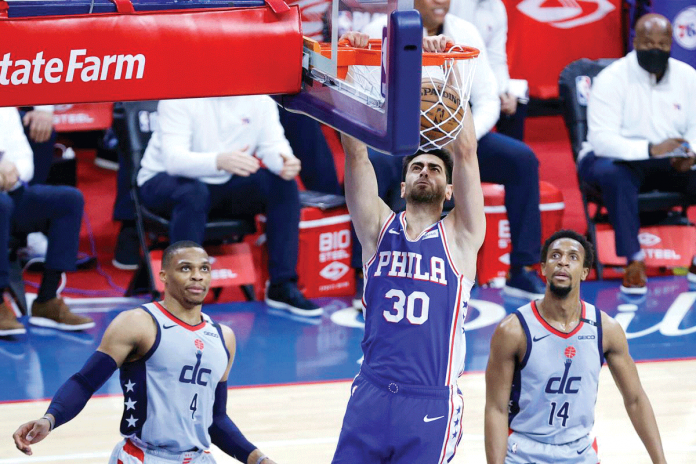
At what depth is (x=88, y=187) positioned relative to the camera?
9664 millimetres

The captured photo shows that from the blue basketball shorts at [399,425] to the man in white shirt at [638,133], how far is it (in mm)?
4277

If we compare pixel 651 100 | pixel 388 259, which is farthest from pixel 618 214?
pixel 388 259

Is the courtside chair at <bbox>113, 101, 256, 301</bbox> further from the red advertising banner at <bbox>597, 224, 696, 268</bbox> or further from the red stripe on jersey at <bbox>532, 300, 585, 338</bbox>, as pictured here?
the red stripe on jersey at <bbox>532, 300, 585, 338</bbox>

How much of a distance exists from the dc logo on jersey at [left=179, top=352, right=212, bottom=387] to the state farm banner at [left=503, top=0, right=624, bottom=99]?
254 inches

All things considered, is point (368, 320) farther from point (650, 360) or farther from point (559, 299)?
point (650, 360)

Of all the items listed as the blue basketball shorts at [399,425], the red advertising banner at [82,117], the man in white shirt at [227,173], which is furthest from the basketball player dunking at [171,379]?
the red advertising banner at [82,117]

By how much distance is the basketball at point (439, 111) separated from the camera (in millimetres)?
3393

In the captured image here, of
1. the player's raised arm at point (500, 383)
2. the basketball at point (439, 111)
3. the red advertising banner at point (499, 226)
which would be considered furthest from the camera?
the red advertising banner at point (499, 226)

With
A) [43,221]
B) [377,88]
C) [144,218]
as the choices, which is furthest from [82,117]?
[377,88]

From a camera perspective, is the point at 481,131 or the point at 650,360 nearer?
the point at 650,360

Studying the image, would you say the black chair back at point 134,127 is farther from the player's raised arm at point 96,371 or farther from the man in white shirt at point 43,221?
the player's raised arm at point 96,371

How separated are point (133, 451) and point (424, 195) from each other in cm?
151

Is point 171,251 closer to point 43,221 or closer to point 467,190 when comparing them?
point 467,190

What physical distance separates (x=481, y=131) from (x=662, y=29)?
5.34ft
